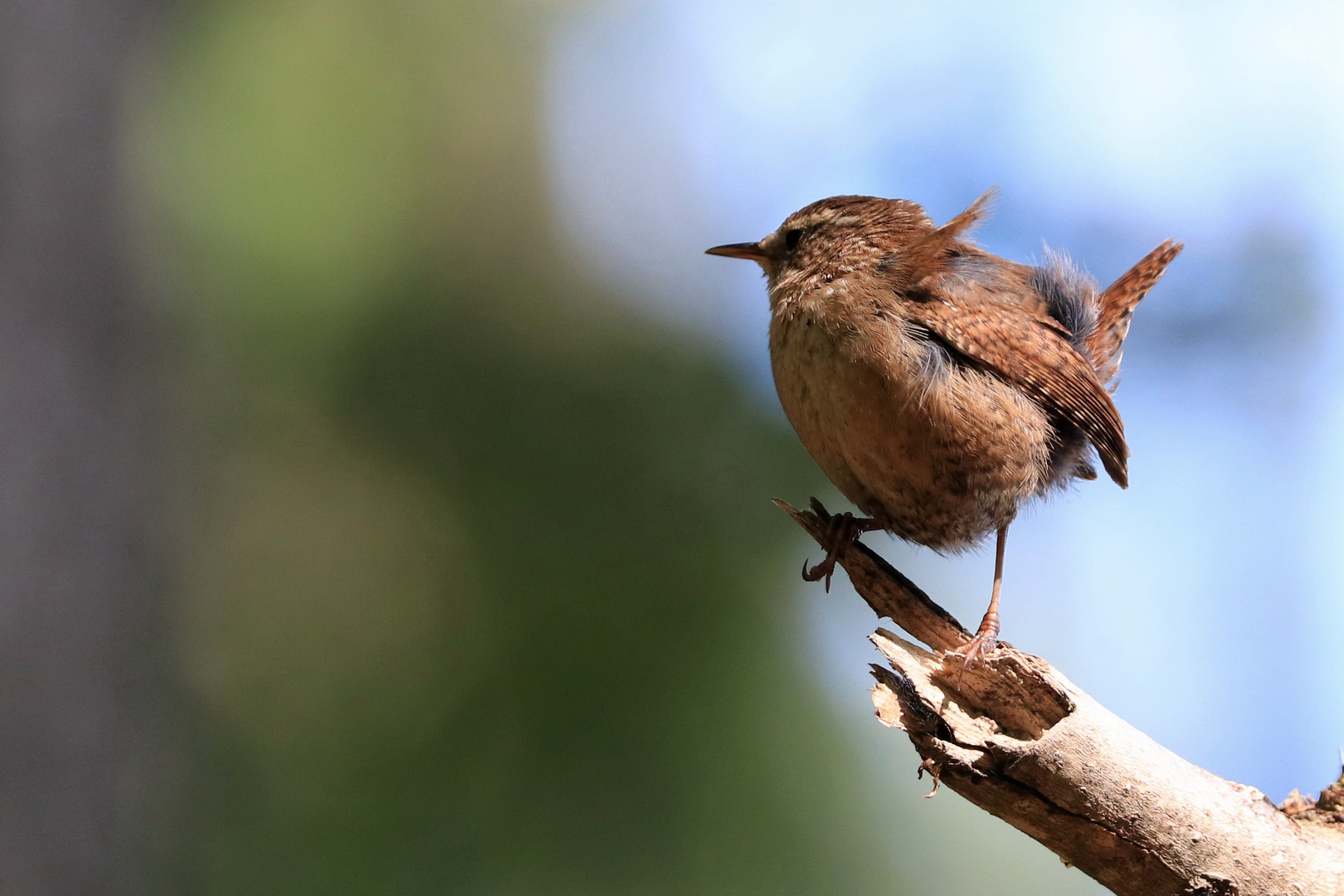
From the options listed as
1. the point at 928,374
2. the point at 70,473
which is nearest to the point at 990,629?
the point at 928,374

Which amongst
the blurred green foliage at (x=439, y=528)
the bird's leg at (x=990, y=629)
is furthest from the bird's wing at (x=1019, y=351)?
the blurred green foliage at (x=439, y=528)

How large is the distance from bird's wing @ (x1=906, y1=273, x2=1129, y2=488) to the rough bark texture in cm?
66

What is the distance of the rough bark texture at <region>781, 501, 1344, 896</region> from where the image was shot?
4.38ft

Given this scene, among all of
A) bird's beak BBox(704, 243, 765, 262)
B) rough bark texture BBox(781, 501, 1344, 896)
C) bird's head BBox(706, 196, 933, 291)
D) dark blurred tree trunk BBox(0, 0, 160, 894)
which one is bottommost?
dark blurred tree trunk BBox(0, 0, 160, 894)

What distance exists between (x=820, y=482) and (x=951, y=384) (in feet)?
5.62

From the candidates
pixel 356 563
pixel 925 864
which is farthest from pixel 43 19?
pixel 925 864

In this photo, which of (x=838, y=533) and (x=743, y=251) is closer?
(x=838, y=533)

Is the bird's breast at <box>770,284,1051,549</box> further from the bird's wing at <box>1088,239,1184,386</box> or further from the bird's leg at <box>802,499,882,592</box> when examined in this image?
the bird's wing at <box>1088,239,1184,386</box>

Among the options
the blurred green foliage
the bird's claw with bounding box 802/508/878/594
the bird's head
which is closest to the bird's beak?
the bird's head

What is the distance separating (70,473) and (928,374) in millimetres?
3056

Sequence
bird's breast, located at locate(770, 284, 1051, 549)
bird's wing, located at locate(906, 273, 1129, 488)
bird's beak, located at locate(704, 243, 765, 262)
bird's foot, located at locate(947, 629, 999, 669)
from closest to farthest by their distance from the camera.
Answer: bird's foot, located at locate(947, 629, 999, 669)
bird's breast, located at locate(770, 284, 1051, 549)
bird's wing, located at locate(906, 273, 1129, 488)
bird's beak, located at locate(704, 243, 765, 262)

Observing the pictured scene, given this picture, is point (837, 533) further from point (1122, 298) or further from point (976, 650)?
point (1122, 298)

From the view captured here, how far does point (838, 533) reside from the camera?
1.86 m

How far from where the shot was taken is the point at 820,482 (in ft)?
11.2
